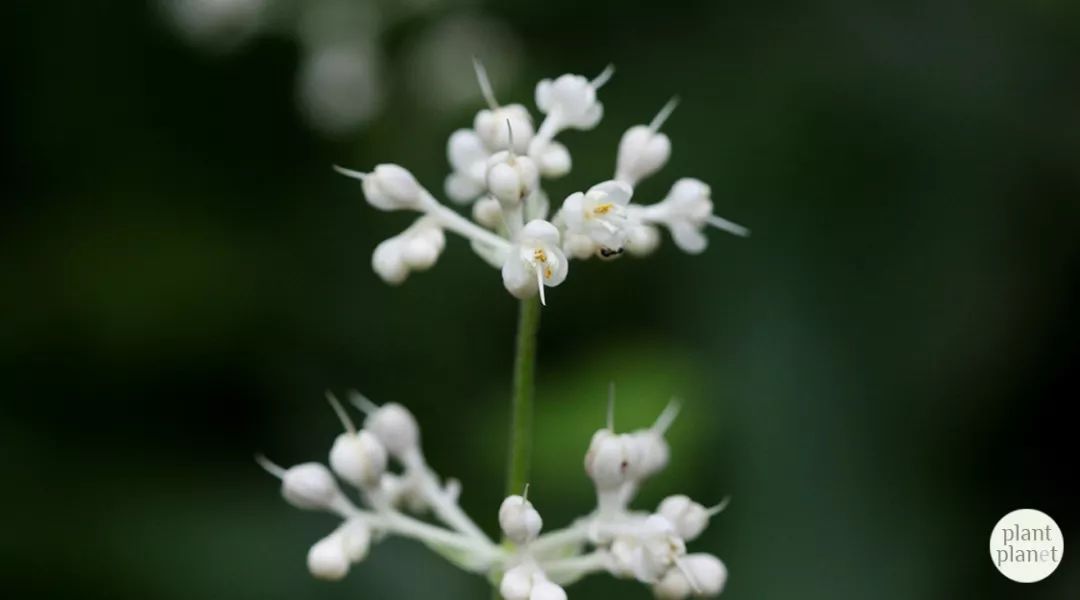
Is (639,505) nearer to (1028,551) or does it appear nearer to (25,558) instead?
(1028,551)

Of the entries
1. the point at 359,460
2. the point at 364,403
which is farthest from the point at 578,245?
the point at 364,403

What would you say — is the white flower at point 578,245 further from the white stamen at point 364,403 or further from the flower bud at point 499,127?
the white stamen at point 364,403

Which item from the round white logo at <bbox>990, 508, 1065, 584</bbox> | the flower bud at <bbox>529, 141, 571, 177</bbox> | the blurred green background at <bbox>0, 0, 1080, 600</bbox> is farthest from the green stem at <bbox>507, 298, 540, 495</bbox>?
the blurred green background at <bbox>0, 0, 1080, 600</bbox>

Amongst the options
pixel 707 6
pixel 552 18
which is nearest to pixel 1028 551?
pixel 707 6

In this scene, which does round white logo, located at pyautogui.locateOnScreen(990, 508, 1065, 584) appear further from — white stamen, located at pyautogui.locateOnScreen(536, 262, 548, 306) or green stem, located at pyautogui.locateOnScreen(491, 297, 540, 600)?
white stamen, located at pyautogui.locateOnScreen(536, 262, 548, 306)

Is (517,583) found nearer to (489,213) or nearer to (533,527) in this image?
(533,527)

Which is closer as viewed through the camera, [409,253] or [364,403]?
[409,253]

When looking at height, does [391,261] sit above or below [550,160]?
below
